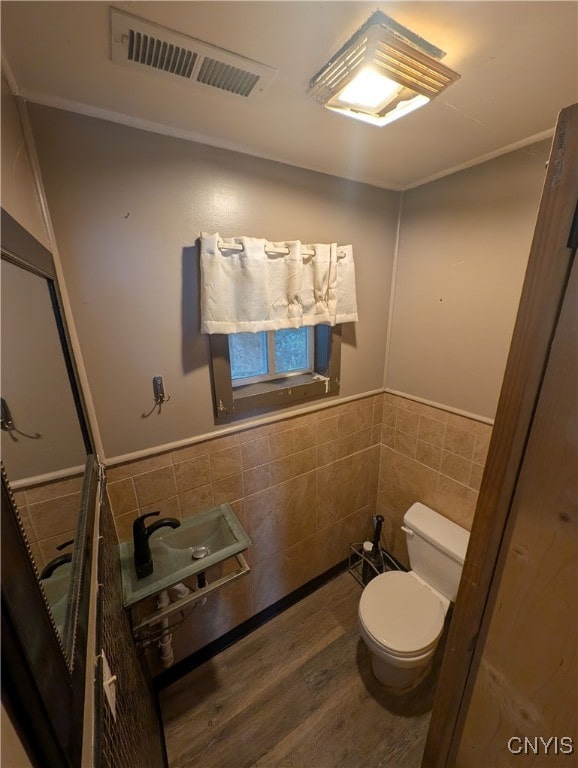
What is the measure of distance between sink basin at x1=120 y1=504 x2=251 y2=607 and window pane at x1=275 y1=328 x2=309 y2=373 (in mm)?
788

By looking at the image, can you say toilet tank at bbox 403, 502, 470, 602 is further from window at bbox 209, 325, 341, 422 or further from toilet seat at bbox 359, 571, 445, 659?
window at bbox 209, 325, 341, 422

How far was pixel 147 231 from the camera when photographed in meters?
1.10

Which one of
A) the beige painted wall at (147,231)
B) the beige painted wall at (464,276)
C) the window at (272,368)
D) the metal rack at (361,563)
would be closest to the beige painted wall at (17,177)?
the beige painted wall at (147,231)

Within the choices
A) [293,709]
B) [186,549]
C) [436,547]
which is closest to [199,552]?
[186,549]

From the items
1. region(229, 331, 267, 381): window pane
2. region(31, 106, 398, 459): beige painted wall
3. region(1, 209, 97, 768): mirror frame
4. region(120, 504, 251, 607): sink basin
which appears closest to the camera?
region(1, 209, 97, 768): mirror frame

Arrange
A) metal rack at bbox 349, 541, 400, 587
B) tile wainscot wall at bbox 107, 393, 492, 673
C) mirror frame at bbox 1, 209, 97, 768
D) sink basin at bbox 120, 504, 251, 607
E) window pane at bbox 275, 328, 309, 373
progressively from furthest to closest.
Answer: metal rack at bbox 349, 541, 400, 587 → window pane at bbox 275, 328, 309, 373 → tile wainscot wall at bbox 107, 393, 492, 673 → sink basin at bbox 120, 504, 251, 607 → mirror frame at bbox 1, 209, 97, 768

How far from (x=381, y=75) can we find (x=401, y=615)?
2100 mm

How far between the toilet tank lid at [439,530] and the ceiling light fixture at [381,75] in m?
1.83

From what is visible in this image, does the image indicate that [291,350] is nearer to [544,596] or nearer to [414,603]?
[544,596]

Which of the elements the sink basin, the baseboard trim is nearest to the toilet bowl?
the baseboard trim

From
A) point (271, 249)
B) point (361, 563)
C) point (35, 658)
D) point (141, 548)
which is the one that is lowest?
point (361, 563)

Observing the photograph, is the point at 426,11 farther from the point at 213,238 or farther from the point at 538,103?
the point at 213,238

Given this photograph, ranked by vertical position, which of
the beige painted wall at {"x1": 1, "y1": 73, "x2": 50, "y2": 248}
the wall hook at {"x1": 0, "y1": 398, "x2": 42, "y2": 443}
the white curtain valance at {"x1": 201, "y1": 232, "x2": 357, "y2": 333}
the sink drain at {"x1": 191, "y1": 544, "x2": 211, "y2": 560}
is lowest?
the sink drain at {"x1": 191, "y1": 544, "x2": 211, "y2": 560}

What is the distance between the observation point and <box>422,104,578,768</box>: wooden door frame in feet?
1.51
